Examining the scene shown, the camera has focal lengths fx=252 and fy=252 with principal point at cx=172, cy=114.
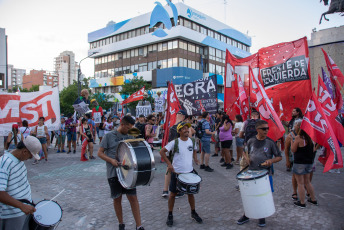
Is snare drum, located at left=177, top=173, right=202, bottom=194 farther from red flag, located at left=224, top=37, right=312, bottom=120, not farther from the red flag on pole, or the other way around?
red flag, located at left=224, top=37, right=312, bottom=120

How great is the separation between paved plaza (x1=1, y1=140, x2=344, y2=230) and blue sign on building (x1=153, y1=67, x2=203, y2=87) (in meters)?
34.4

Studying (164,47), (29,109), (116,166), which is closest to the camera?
(116,166)

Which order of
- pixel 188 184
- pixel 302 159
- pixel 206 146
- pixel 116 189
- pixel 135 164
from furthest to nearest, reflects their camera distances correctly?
pixel 206 146
pixel 302 159
pixel 188 184
pixel 116 189
pixel 135 164

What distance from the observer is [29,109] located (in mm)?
9969

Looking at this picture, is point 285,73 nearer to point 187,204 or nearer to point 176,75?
point 187,204

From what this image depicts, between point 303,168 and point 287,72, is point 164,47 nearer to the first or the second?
point 287,72

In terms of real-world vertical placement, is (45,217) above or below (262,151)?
below

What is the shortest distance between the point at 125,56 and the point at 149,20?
→ 9356 mm

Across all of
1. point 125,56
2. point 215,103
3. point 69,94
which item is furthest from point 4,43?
point 215,103

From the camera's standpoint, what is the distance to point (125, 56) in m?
51.9

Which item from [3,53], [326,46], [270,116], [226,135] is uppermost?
[3,53]

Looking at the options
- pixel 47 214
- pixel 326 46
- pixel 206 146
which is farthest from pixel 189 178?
pixel 326 46

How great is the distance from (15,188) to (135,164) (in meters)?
1.46

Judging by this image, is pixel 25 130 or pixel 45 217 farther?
pixel 25 130
